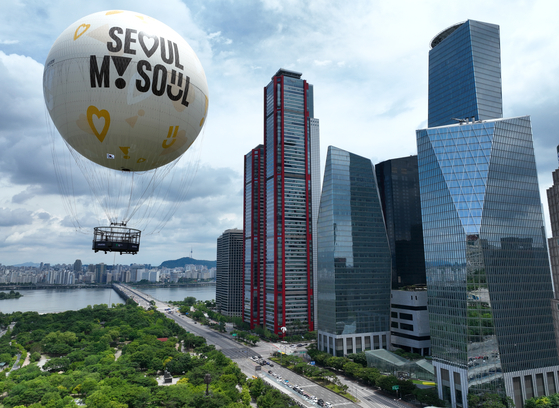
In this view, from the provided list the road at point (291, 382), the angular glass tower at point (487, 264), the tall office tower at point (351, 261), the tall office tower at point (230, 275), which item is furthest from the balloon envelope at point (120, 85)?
the tall office tower at point (230, 275)

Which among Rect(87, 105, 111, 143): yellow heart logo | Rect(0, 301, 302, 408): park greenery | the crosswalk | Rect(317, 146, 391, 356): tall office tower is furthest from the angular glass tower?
Rect(87, 105, 111, 143): yellow heart logo

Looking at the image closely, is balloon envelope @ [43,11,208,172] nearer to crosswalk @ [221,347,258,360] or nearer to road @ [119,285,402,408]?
road @ [119,285,402,408]

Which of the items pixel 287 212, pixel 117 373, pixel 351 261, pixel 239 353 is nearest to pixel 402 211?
pixel 287 212

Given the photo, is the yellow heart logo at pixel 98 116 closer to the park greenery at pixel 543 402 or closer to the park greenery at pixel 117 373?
the park greenery at pixel 117 373

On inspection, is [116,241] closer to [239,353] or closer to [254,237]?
[239,353]

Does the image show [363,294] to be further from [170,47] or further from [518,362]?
[170,47]

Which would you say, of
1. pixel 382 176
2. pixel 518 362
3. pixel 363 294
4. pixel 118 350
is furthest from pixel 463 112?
pixel 118 350
